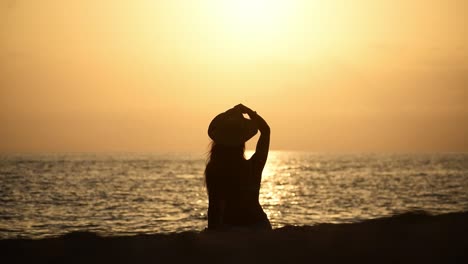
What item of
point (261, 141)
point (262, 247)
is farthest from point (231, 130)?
point (262, 247)

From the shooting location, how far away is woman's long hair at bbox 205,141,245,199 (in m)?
6.84

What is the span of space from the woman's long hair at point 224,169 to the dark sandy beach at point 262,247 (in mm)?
1803

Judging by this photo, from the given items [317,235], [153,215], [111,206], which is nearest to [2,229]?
[153,215]

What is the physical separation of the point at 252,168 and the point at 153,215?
33874 millimetres

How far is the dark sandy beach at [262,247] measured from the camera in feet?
14.2

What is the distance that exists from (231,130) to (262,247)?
2380 mm

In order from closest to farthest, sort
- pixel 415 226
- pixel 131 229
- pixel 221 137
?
pixel 415 226, pixel 221 137, pixel 131 229

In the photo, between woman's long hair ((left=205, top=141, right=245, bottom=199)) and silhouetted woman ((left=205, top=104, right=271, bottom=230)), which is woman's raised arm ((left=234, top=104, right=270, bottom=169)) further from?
woman's long hair ((left=205, top=141, right=245, bottom=199))

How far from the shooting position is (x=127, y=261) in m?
4.28

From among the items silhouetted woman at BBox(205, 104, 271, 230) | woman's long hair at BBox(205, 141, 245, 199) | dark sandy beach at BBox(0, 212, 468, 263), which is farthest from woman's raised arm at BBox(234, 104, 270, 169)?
dark sandy beach at BBox(0, 212, 468, 263)

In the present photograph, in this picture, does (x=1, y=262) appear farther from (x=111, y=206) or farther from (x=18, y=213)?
(x=111, y=206)

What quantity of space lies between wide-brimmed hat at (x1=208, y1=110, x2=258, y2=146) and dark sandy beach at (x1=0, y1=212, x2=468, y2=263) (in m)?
1.88

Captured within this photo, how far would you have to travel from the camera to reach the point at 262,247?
4.57m

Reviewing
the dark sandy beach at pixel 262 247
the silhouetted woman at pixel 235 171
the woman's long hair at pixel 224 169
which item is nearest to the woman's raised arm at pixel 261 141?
the silhouetted woman at pixel 235 171
